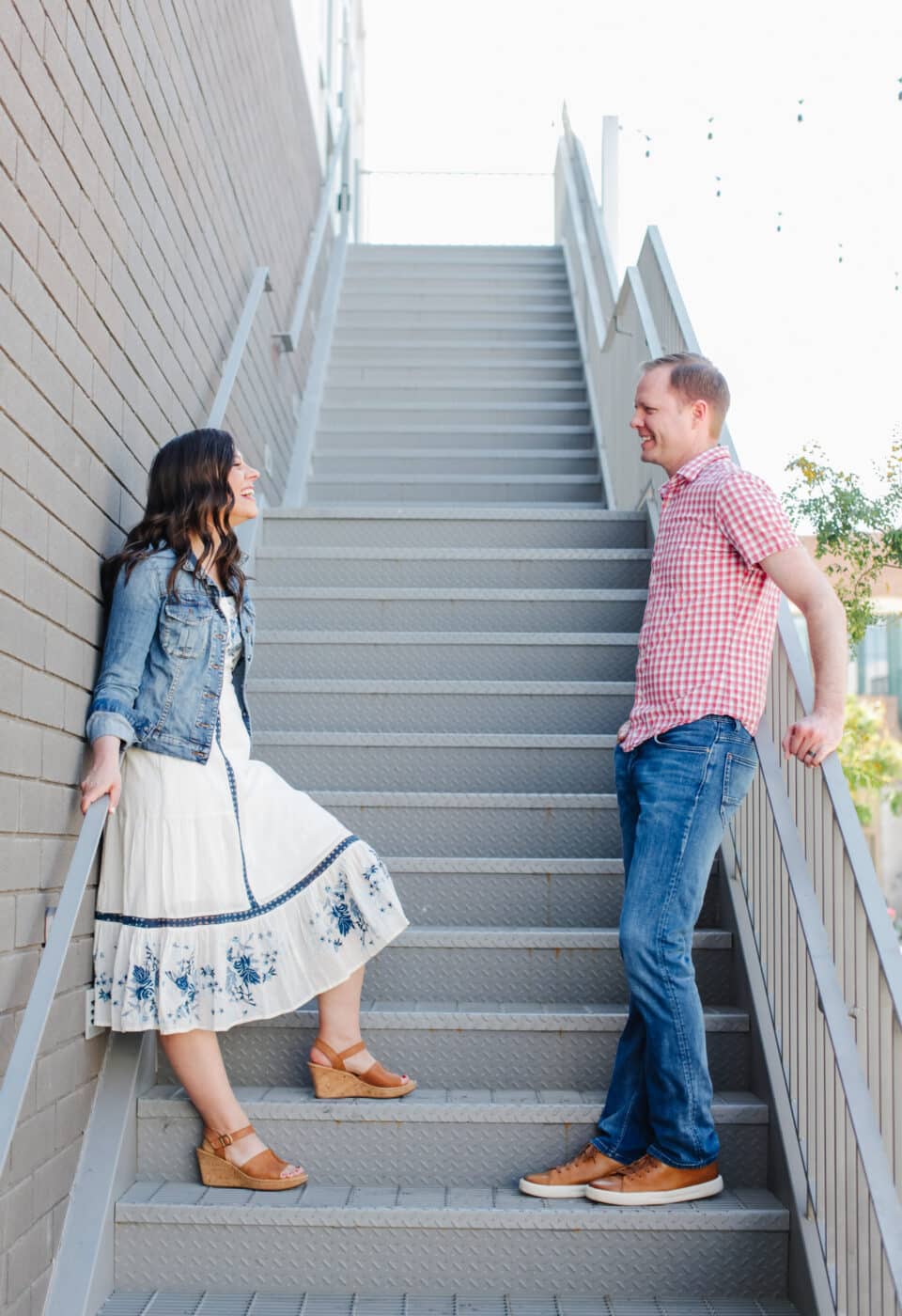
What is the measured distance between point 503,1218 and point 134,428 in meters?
1.71

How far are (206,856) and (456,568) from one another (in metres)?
1.96

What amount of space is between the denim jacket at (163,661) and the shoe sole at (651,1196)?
107cm

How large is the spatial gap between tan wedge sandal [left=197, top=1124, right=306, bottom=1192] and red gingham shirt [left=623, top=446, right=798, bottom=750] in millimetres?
1025

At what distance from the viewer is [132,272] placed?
265 centimetres

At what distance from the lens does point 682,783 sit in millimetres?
2232

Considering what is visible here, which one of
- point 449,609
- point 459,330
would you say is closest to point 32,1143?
point 449,609

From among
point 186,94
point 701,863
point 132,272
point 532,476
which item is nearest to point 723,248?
point 532,476

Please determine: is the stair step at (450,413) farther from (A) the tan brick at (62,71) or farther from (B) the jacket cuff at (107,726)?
(B) the jacket cuff at (107,726)

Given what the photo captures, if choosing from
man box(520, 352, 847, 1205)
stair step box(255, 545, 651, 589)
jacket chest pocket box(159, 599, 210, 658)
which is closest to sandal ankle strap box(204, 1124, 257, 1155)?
man box(520, 352, 847, 1205)

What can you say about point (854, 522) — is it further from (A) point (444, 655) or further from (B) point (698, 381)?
(B) point (698, 381)

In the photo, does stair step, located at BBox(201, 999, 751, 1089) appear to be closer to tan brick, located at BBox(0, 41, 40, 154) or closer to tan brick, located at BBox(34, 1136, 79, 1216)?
tan brick, located at BBox(34, 1136, 79, 1216)

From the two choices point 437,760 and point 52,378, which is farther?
point 437,760

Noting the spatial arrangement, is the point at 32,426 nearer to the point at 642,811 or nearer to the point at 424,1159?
the point at 642,811

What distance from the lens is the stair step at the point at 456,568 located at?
162 inches
